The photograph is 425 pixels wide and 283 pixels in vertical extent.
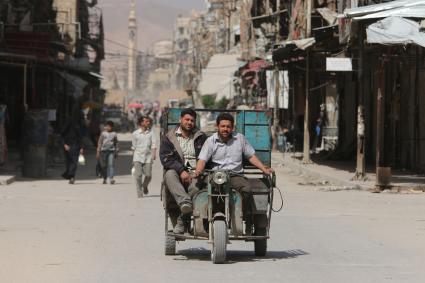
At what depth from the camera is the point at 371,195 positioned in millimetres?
20875

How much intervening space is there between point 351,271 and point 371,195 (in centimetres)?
1114

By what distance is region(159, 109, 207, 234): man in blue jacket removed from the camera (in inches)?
415

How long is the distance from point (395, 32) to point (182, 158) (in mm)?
10606

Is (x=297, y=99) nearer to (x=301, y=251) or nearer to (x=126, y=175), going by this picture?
(x=126, y=175)

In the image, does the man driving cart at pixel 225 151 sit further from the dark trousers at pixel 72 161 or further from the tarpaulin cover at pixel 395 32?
the dark trousers at pixel 72 161

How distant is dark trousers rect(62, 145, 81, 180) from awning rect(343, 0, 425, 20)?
25.0 feet

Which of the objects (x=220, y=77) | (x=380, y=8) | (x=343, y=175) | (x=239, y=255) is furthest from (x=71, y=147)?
(x=220, y=77)

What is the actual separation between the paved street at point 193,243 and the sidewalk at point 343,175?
1.61 m

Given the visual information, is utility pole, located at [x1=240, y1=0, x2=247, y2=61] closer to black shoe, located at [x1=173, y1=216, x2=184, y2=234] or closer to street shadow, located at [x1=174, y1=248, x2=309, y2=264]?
street shadow, located at [x1=174, y1=248, x2=309, y2=264]

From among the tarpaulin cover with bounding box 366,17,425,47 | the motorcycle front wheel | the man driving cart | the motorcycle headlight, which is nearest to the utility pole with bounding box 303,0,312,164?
the tarpaulin cover with bounding box 366,17,425,47

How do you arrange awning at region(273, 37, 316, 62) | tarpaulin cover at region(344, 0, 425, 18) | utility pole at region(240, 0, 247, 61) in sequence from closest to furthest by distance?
tarpaulin cover at region(344, 0, 425, 18)
awning at region(273, 37, 316, 62)
utility pole at region(240, 0, 247, 61)

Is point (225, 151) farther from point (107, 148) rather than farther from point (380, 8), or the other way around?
point (107, 148)

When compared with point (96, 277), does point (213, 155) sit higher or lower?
higher

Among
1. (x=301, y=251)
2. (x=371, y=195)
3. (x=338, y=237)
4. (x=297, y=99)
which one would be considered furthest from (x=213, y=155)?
(x=297, y=99)
